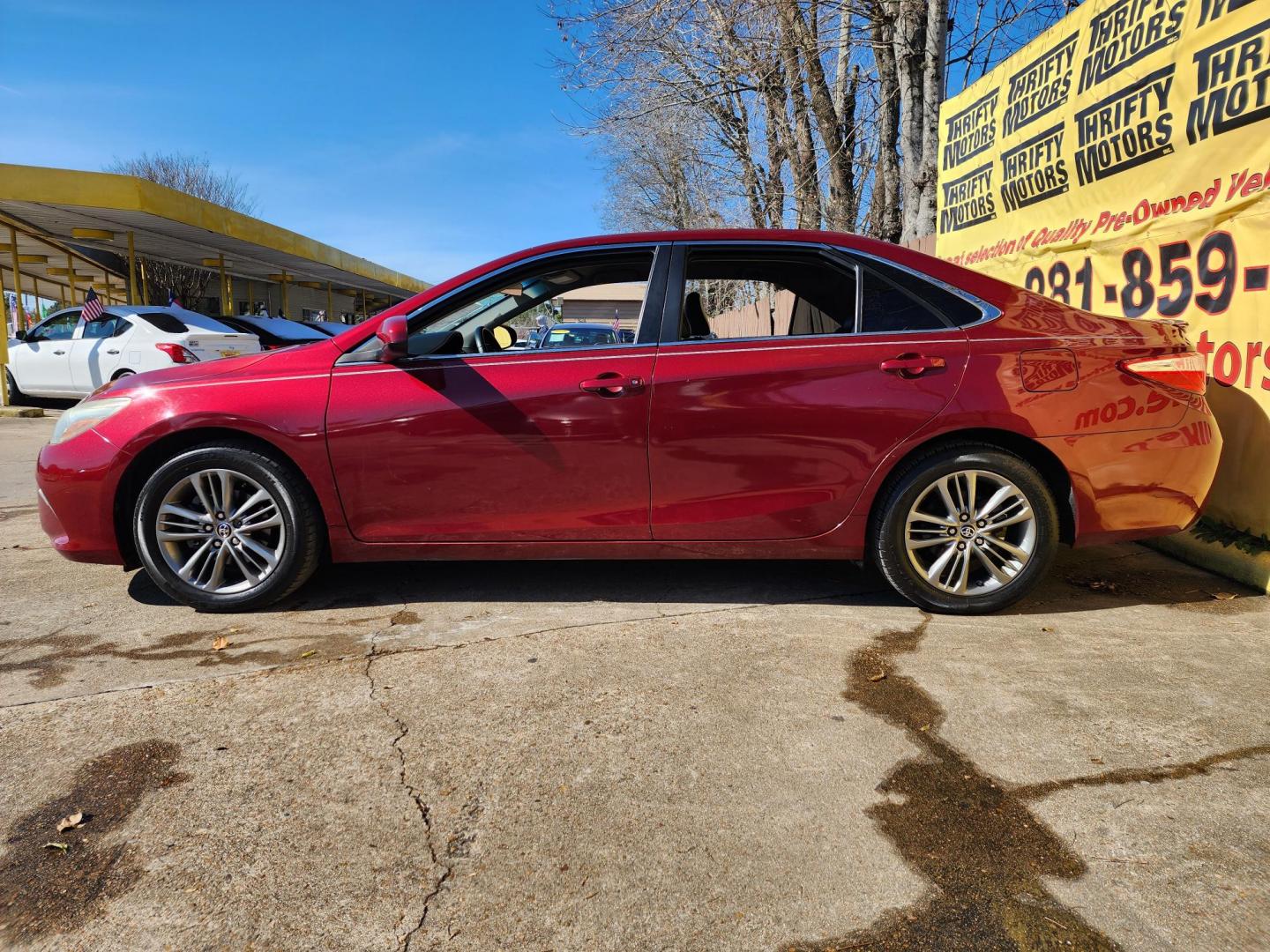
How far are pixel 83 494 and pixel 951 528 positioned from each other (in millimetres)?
3788

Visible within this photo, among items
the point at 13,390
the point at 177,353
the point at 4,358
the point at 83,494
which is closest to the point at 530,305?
the point at 83,494

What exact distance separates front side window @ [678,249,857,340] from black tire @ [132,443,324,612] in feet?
5.97

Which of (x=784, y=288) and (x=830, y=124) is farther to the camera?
(x=830, y=124)

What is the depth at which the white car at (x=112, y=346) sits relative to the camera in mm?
11570

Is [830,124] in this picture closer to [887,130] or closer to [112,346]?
[887,130]

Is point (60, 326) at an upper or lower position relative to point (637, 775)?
upper

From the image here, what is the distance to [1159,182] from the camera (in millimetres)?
4539

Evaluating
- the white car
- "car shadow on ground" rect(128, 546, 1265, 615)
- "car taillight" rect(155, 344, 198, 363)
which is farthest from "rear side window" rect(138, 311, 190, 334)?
"car shadow on ground" rect(128, 546, 1265, 615)

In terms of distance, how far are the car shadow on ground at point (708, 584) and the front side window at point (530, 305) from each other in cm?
119

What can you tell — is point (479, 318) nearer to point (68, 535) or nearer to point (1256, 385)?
point (68, 535)

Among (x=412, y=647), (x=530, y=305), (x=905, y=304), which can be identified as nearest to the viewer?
(x=412, y=647)

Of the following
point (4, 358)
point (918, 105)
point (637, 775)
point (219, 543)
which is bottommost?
point (637, 775)

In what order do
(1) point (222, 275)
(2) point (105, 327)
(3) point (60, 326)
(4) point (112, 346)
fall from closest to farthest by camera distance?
(4) point (112, 346), (2) point (105, 327), (3) point (60, 326), (1) point (222, 275)

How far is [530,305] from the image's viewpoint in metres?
3.78
